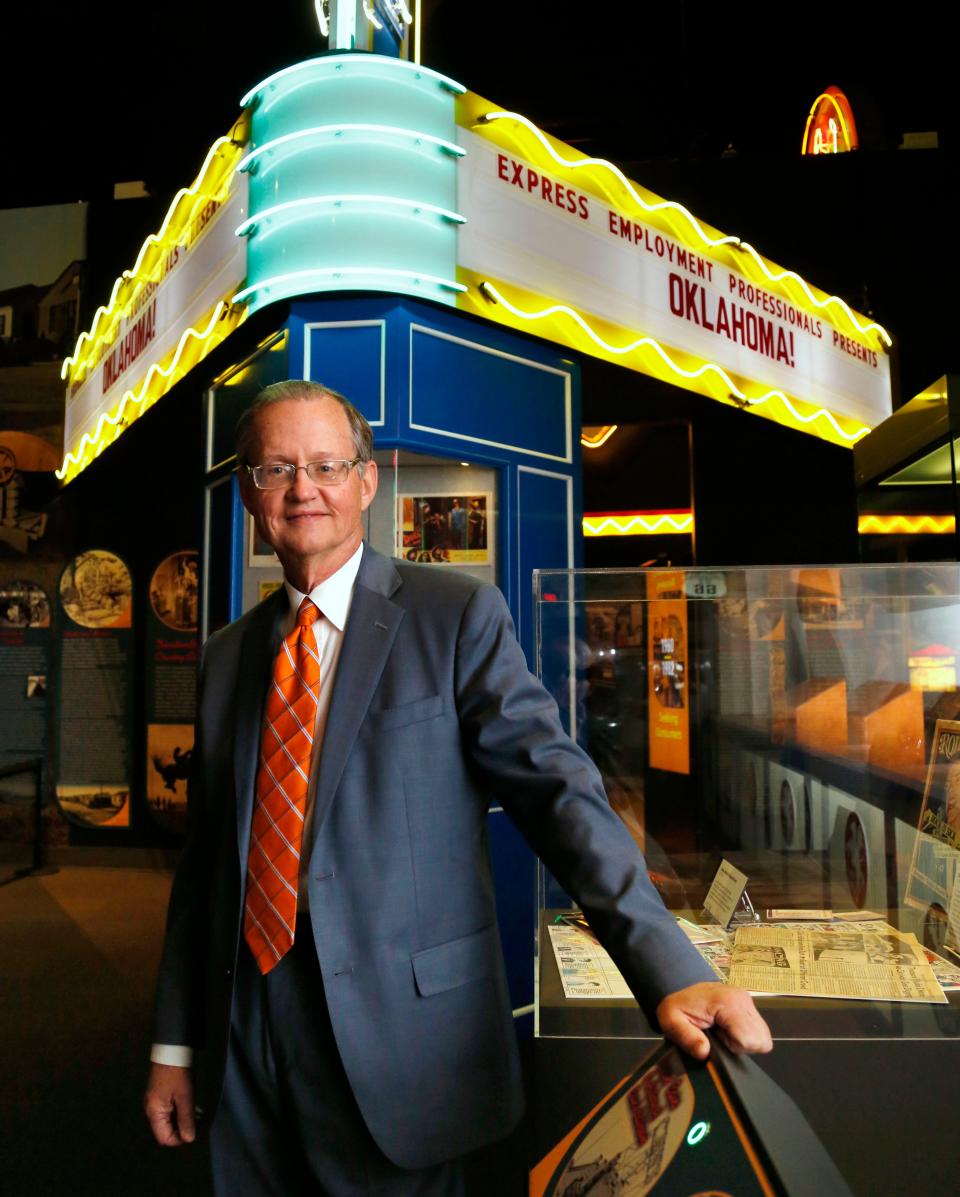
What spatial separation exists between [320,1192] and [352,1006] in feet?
1.12

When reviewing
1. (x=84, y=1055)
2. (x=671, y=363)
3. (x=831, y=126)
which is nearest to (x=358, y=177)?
(x=671, y=363)

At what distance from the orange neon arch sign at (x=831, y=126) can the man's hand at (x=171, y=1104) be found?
750 cm

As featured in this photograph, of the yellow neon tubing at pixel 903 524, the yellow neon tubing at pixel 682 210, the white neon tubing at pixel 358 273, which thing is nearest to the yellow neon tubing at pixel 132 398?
the white neon tubing at pixel 358 273

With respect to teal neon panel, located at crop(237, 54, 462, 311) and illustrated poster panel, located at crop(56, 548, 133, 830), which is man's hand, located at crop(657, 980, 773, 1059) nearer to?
teal neon panel, located at crop(237, 54, 462, 311)

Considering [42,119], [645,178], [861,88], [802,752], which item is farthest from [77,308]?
[802,752]

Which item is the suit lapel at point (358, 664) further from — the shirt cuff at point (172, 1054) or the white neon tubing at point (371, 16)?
the white neon tubing at point (371, 16)

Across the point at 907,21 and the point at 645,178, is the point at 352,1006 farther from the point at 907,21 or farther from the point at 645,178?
the point at 907,21

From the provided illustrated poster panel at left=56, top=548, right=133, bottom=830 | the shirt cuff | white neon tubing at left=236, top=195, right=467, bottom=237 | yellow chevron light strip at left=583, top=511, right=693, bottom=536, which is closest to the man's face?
the shirt cuff

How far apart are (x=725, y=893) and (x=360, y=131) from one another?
3177 millimetres

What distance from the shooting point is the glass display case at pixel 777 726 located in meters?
2.01

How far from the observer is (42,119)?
22.8 ft

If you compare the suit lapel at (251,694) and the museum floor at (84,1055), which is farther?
the museum floor at (84,1055)

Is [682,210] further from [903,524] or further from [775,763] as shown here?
[775,763]

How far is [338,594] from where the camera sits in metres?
1.50
